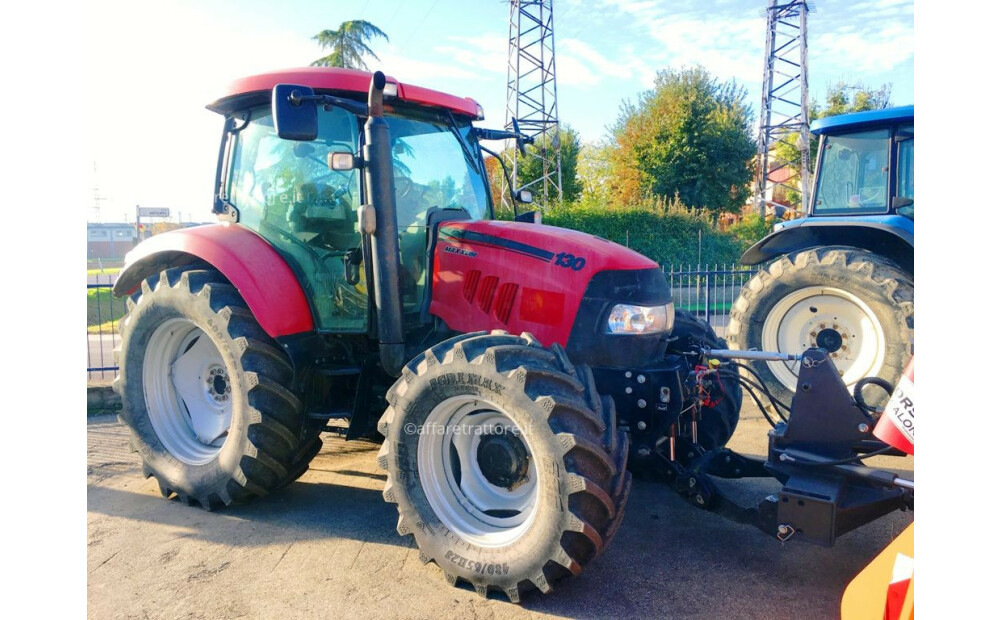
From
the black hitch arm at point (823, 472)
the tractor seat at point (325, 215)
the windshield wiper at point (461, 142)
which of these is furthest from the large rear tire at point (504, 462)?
the windshield wiper at point (461, 142)

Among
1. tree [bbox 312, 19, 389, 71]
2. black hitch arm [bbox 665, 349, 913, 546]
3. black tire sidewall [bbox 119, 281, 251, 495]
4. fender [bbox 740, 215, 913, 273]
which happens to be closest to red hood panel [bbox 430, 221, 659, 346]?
black hitch arm [bbox 665, 349, 913, 546]

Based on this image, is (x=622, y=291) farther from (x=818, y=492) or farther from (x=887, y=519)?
(x=887, y=519)

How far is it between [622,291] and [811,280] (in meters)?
2.81

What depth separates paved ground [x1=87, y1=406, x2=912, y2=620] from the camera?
2.82m

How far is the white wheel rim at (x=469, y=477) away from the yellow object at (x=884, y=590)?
1.28 meters

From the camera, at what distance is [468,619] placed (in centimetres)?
273

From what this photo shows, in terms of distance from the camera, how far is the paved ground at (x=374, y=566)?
9.24ft

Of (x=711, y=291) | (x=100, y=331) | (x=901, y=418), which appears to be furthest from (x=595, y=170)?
(x=901, y=418)

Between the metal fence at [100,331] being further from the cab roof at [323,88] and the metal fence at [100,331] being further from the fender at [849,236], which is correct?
the fender at [849,236]

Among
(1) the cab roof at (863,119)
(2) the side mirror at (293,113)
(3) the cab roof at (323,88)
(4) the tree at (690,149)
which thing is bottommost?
(2) the side mirror at (293,113)

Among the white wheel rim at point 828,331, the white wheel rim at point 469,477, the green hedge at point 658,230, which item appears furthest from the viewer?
the green hedge at point 658,230

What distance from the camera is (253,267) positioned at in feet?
12.2

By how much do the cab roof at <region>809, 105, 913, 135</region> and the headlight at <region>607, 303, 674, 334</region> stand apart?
3.48 meters

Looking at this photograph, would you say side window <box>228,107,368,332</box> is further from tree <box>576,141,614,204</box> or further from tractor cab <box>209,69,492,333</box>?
tree <box>576,141,614,204</box>
